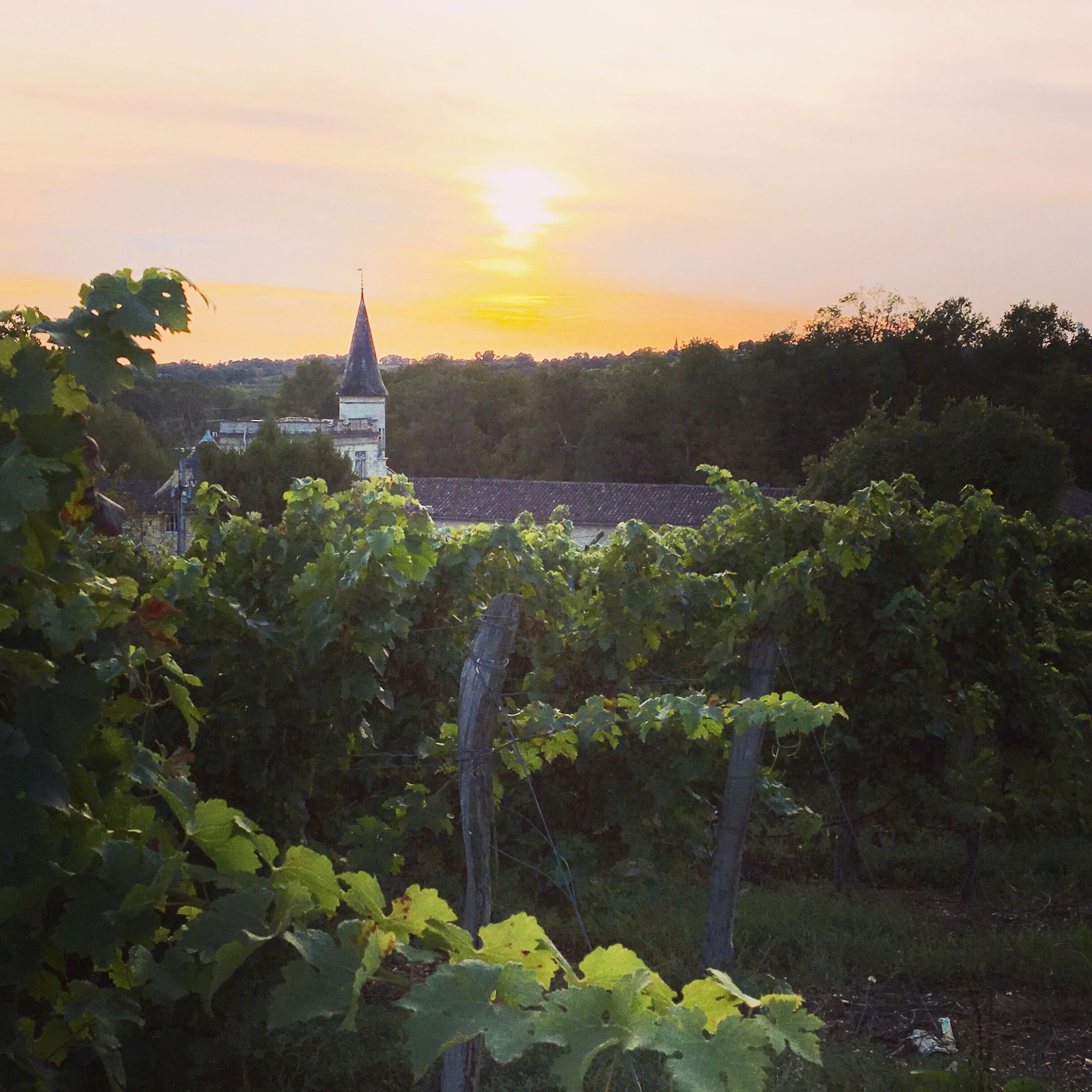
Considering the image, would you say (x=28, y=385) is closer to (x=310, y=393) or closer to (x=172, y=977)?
(x=172, y=977)

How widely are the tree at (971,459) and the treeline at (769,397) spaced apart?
16.6 feet

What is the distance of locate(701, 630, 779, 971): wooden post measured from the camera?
4.18 metres

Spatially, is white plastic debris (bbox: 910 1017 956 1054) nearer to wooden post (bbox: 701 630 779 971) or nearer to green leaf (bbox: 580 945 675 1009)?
wooden post (bbox: 701 630 779 971)

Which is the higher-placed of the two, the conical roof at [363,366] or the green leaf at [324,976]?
the conical roof at [363,366]

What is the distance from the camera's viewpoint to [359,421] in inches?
1876

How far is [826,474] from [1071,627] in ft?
65.5

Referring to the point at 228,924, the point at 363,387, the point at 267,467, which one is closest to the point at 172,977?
the point at 228,924

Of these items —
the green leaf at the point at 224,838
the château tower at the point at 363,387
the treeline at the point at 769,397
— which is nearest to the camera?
the green leaf at the point at 224,838

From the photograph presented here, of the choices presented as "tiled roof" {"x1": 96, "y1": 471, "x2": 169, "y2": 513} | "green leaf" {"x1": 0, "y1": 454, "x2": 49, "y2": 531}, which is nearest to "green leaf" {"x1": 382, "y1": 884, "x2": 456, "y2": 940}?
"green leaf" {"x1": 0, "y1": 454, "x2": 49, "y2": 531}

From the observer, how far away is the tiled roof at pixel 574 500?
3731 centimetres

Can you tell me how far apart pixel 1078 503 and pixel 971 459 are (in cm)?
1059

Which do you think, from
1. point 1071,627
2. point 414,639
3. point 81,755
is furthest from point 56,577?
point 1071,627

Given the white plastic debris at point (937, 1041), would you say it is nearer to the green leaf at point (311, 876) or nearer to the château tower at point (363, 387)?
the green leaf at point (311, 876)

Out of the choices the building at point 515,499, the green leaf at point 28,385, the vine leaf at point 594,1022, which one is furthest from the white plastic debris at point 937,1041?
the building at point 515,499
